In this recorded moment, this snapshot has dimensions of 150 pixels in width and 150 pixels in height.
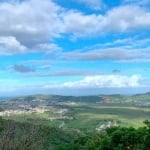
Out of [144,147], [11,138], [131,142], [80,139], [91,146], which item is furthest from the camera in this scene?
[80,139]

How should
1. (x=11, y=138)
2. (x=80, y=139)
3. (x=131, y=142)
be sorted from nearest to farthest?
(x=11, y=138) < (x=131, y=142) < (x=80, y=139)

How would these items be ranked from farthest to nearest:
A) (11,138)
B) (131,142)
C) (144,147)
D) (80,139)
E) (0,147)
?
(80,139)
(131,142)
(144,147)
(11,138)
(0,147)

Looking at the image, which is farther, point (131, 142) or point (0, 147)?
point (131, 142)

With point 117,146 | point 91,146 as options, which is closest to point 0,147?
point 117,146

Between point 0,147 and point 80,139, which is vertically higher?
point 0,147

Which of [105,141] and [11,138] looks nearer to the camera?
[11,138]

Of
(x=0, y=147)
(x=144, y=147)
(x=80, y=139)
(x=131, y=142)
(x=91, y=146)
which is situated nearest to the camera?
(x=0, y=147)

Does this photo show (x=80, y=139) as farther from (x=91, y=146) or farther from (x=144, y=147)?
(x=144, y=147)

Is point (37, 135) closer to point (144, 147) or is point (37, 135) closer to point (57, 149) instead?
point (144, 147)

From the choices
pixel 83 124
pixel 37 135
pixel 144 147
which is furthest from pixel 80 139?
pixel 83 124
